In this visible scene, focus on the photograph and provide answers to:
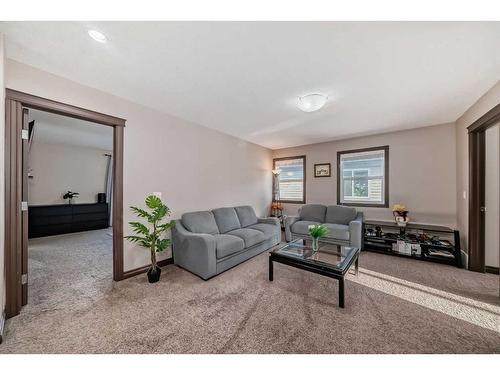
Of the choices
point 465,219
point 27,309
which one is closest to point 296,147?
point 465,219

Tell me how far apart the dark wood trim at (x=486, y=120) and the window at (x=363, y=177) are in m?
1.40

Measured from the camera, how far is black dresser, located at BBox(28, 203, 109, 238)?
15.8 ft

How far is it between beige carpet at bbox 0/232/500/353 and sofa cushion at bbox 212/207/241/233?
990 millimetres

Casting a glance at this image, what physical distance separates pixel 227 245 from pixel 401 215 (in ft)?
11.5

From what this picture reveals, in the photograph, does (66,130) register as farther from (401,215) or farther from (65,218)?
(401,215)

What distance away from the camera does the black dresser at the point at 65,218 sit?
190 inches

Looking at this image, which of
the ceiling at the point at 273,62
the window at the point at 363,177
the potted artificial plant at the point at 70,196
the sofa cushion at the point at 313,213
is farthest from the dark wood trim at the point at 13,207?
the window at the point at 363,177

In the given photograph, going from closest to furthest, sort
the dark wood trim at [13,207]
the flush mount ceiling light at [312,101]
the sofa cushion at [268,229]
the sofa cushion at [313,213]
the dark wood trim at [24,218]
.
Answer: the dark wood trim at [13,207], the dark wood trim at [24,218], the flush mount ceiling light at [312,101], the sofa cushion at [268,229], the sofa cushion at [313,213]

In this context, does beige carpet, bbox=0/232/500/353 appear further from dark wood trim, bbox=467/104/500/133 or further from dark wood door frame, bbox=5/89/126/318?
dark wood trim, bbox=467/104/500/133

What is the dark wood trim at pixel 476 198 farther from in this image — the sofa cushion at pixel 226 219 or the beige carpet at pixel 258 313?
the sofa cushion at pixel 226 219

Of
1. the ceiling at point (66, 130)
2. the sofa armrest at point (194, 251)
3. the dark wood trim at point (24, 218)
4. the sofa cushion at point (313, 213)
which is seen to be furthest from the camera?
the sofa cushion at point (313, 213)

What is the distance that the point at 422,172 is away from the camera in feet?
12.5

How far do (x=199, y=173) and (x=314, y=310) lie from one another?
9.40ft

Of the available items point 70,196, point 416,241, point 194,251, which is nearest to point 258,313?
point 194,251
